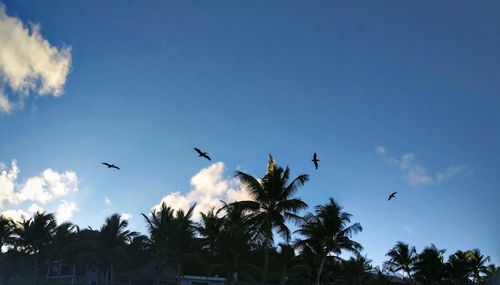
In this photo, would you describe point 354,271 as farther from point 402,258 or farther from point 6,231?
point 6,231

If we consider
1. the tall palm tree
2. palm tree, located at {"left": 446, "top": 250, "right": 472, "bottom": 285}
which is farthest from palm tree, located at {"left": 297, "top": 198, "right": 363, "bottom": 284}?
palm tree, located at {"left": 446, "top": 250, "right": 472, "bottom": 285}

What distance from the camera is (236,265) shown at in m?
33.9

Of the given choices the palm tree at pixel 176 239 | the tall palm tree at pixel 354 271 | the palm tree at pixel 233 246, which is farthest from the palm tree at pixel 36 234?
the tall palm tree at pixel 354 271

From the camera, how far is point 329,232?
39.6 m

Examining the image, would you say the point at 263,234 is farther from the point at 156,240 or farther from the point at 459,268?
the point at 459,268

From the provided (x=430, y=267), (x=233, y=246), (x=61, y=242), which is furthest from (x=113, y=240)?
(x=430, y=267)

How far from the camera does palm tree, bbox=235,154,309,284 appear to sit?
33.4 metres

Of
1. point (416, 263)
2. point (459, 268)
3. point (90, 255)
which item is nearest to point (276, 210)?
point (90, 255)

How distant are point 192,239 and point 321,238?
1170cm

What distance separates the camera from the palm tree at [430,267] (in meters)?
52.1

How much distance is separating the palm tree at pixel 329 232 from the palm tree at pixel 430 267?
58.3 feet

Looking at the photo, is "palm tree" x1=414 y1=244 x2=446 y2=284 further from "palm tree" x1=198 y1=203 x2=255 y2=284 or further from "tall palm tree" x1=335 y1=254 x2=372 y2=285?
"palm tree" x1=198 y1=203 x2=255 y2=284

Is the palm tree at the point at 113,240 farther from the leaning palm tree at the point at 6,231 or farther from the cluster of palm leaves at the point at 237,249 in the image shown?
the leaning palm tree at the point at 6,231

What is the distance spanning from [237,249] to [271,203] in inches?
176
